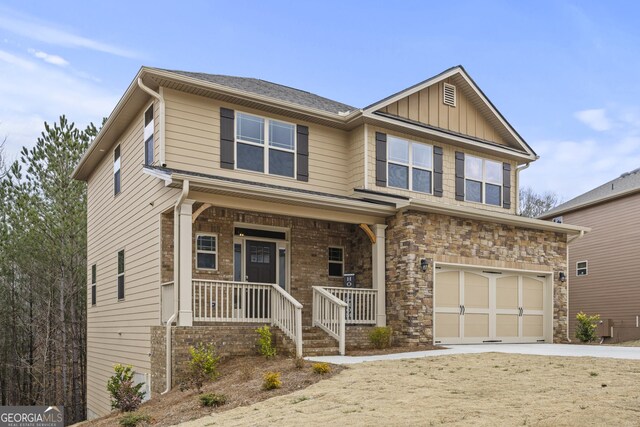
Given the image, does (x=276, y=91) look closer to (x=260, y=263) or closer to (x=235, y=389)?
(x=260, y=263)

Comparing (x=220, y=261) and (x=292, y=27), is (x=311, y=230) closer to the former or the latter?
(x=220, y=261)

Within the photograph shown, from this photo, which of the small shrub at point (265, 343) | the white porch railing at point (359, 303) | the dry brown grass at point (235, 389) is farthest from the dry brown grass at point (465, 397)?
the white porch railing at point (359, 303)

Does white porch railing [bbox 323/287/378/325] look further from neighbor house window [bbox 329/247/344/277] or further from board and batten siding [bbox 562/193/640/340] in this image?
board and batten siding [bbox 562/193/640/340]

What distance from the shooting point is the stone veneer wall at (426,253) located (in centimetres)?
1440

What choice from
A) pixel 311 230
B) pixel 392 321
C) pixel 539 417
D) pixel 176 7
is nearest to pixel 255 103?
pixel 311 230

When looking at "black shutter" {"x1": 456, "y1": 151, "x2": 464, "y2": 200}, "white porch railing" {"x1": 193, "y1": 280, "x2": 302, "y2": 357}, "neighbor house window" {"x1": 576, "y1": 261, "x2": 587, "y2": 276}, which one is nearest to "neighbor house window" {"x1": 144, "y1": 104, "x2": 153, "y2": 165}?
"white porch railing" {"x1": 193, "y1": 280, "x2": 302, "y2": 357}

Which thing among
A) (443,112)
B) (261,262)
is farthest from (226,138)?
(443,112)

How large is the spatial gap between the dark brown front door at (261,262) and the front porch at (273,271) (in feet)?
0.08

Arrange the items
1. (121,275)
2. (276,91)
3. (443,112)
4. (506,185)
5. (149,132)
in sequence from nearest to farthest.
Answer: (149,132) → (121,275) → (276,91) → (443,112) → (506,185)

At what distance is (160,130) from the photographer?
13.2 metres

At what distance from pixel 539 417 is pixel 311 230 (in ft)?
30.7

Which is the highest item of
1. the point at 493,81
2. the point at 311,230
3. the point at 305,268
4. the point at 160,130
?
the point at 493,81

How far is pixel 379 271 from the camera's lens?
14688 mm

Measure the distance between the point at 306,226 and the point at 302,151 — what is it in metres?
1.84
